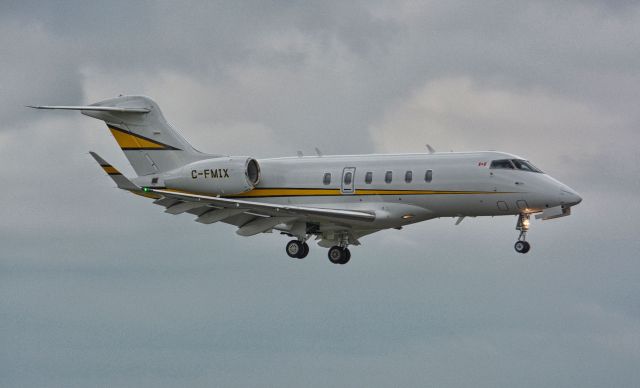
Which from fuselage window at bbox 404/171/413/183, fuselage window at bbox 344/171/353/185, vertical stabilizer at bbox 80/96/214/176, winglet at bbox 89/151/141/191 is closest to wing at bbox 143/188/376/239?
winglet at bbox 89/151/141/191

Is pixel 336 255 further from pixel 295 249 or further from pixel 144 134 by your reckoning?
pixel 144 134

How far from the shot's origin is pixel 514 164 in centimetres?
4434

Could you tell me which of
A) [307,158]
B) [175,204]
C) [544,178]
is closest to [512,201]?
[544,178]

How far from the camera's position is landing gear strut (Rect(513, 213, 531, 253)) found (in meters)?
43.7

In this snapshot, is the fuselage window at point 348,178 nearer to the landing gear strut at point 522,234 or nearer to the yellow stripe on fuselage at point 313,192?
the yellow stripe on fuselage at point 313,192

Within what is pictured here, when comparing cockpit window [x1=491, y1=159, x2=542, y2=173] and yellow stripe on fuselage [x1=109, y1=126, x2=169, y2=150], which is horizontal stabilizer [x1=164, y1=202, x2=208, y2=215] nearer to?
yellow stripe on fuselage [x1=109, y1=126, x2=169, y2=150]

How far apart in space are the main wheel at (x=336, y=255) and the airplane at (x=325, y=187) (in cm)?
4

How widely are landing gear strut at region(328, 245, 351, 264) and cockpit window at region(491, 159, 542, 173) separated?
7793 millimetres

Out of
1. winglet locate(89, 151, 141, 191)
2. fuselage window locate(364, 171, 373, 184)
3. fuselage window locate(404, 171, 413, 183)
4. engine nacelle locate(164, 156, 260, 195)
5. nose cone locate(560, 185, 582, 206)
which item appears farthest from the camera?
engine nacelle locate(164, 156, 260, 195)

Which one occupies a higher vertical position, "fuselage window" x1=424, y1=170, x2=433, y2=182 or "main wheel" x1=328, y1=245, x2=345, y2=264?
"fuselage window" x1=424, y1=170, x2=433, y2=182

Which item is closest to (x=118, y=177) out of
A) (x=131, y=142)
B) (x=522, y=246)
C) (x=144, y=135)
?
(x=144, y=135)

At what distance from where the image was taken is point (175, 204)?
45.8 m

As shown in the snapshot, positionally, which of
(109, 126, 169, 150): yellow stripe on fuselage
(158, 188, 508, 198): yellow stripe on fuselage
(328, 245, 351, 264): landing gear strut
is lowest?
(328, 245, 351, 264): landing gear strut

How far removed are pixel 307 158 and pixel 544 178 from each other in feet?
33.2
